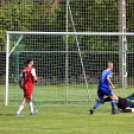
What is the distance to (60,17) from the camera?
23.2 metres

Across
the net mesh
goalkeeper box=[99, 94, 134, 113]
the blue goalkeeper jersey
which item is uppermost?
the net mesh

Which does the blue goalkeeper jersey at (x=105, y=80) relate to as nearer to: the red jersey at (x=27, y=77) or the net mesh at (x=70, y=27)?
the red jersey at (x=27, y=77)

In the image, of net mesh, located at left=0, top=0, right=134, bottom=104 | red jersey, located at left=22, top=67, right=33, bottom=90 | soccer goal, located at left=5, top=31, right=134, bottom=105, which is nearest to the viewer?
red jersey, located at left=22, top=67, right=33, bottom=90

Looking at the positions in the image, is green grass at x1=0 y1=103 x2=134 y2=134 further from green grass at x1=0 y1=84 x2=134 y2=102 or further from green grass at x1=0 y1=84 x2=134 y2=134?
green grass at x1=0 y1=84 x2=134 y2=102

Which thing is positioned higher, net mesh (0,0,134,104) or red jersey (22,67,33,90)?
net mesh (0,0,134,104)

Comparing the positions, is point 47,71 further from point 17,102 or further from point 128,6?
point 128,6

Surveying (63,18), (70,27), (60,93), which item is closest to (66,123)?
(60,93)

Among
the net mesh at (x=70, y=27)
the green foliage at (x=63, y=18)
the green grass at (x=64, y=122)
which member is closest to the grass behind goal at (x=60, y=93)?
the net mesh at (x=70, y=27)

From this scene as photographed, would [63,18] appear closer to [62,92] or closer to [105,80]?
[62,92]

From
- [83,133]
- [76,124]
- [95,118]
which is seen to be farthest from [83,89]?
[83,133]

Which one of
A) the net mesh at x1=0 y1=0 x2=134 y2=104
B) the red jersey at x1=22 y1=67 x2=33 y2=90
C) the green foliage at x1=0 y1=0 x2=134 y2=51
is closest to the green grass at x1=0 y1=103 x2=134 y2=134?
the red jersey at x1=22 y1=67 x2=33 y2=90

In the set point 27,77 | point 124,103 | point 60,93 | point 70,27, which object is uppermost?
point 70,27

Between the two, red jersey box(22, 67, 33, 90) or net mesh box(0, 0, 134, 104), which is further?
net mesh box(0, 0, 134, 104)

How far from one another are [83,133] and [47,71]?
35.2 feet
